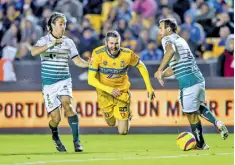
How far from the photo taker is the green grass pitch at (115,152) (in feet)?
48.0

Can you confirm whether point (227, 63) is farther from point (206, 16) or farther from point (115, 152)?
point (115, 152)

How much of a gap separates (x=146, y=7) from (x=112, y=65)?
947 cm

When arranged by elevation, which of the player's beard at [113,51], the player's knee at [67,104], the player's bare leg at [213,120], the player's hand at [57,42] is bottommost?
the player's bare leg at [213,120]

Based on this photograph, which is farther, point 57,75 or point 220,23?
point 220,23

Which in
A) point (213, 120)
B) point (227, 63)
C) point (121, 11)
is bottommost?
point (213, 120)

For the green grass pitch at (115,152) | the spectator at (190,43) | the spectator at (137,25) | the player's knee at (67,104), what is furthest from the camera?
the spectator at (137,25)

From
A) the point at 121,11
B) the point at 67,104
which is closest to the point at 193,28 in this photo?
the point at 121,11

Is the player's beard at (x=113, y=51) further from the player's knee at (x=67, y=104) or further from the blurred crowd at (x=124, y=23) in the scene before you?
the blurred crowd at (x=124, y=23)

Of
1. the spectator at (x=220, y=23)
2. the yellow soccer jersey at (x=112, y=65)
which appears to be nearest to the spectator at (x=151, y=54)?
the spectator at (x=220, y=23)

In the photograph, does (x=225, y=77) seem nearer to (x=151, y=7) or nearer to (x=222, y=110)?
(x=222, y=110)

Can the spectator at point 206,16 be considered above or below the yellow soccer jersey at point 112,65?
above

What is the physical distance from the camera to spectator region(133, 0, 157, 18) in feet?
88.1

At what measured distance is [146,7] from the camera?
27.0 meters

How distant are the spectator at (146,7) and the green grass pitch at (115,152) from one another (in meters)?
5.83
